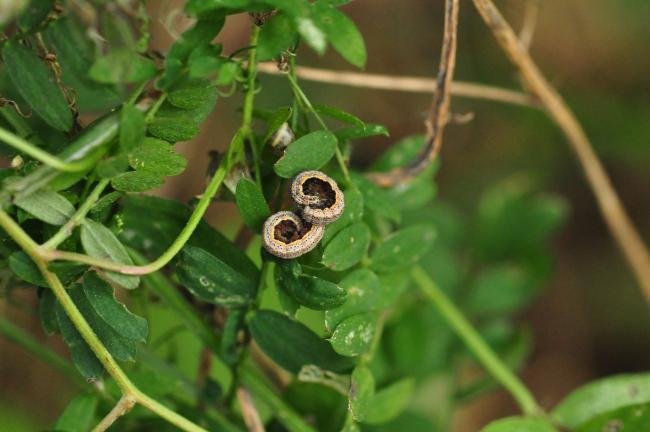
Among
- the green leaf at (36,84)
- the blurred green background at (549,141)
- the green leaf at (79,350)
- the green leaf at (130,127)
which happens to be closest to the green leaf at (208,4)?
the green leaf at (130,127)

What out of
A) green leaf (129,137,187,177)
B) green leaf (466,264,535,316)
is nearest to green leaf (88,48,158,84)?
green leaf (129,137,187,177)

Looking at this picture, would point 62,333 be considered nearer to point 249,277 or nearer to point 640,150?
point 249,277

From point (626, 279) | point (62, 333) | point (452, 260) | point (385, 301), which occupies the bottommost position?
point (62, 333)

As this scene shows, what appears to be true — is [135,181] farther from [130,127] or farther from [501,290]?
[501,290]

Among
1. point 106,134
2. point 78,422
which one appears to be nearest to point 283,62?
point 106,134

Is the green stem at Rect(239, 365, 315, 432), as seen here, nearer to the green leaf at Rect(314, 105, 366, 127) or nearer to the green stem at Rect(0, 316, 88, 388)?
the green stem at Rect(0, 316, 88, 388)

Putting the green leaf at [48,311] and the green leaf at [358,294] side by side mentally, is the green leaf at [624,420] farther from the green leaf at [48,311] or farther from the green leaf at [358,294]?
the green leaf at [48,311]
